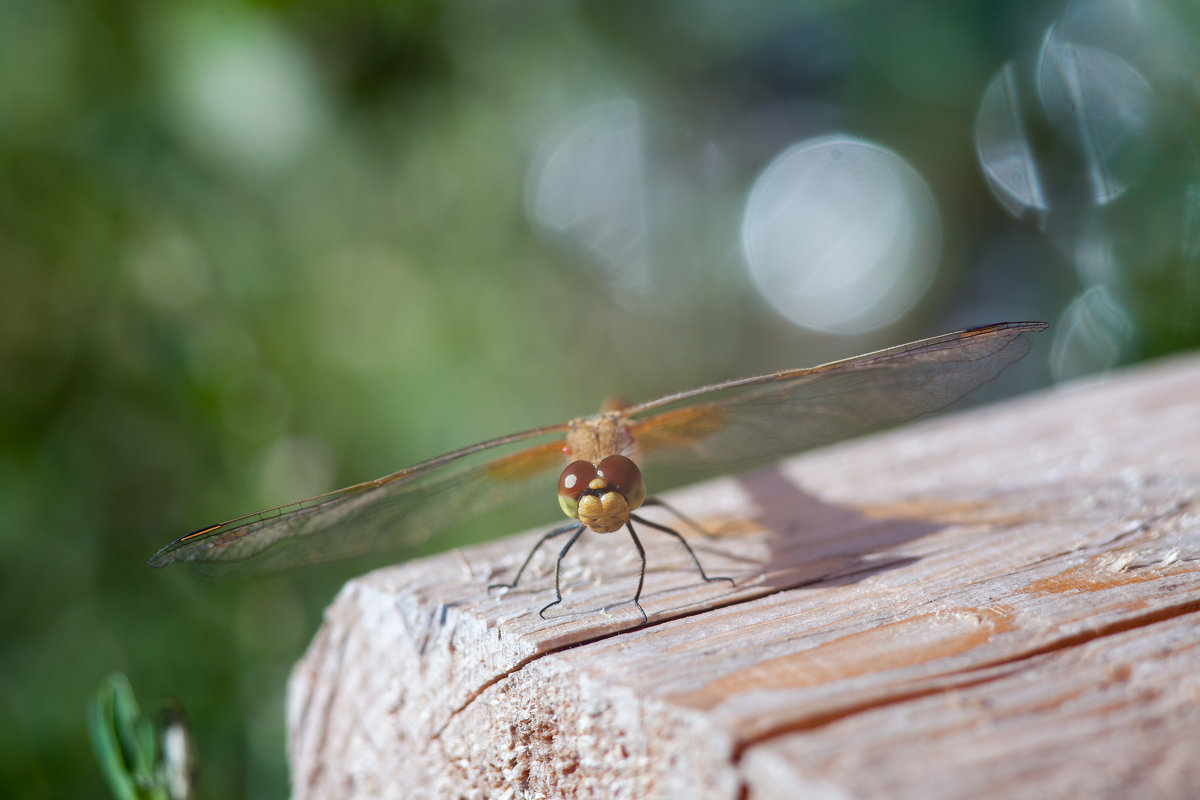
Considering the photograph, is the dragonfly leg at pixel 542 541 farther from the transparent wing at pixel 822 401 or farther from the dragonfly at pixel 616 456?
the transparent wing at pixel 822 401

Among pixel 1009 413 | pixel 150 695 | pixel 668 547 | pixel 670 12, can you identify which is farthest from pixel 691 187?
pixel 150 695

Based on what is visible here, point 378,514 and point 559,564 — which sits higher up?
point 378,514

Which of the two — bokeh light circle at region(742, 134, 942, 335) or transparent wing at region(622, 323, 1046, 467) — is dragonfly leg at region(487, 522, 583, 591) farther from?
bokeh light circle at region(742, 134, 942, 335)

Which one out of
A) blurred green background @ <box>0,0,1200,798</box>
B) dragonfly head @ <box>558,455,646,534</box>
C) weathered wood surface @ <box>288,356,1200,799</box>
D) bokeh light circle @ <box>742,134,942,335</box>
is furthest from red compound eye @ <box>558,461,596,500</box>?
bokeh light circle @ <box>742,134,942,335</box>

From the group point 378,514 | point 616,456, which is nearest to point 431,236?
point 378,514

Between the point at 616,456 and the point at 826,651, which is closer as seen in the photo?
the point at 826,651

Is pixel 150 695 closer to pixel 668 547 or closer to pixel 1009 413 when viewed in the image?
pixel 668 547

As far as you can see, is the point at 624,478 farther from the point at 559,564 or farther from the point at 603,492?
the point at 559,564

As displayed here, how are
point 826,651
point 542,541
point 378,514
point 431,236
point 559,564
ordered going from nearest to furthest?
point 826,651
point 559,564
point 542,541
point 378,514
point 431,236
